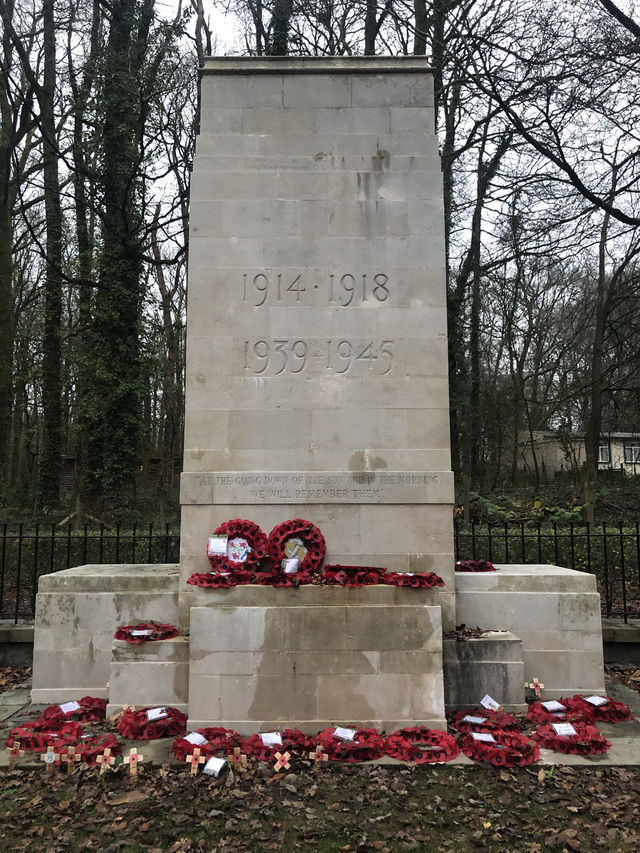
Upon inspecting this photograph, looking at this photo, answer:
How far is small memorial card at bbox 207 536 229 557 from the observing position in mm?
6289

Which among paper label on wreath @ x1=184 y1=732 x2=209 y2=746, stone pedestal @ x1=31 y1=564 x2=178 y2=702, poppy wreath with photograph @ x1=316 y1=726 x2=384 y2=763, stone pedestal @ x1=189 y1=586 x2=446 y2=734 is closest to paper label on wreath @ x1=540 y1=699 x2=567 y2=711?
stone pedestal @ x1=189 y1=586 x2=446 y2=734

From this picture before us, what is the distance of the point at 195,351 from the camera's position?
659 centimetres

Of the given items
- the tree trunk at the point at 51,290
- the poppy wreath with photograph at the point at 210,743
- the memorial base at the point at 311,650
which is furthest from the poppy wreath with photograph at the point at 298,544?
the tree trunk at the point at 51,290

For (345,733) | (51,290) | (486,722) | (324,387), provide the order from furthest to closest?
(51,290)
(324,387)
(486,722)
(345,733)

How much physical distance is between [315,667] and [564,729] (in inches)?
90.2

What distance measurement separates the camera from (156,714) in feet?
18.7

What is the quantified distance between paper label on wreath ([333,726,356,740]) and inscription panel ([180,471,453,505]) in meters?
2.15

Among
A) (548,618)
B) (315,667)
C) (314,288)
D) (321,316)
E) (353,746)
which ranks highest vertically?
(314,288)

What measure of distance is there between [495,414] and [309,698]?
18.4 meters

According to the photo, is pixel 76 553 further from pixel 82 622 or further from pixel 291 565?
pixel 291 565

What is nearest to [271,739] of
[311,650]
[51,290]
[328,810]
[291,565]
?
[311,650]

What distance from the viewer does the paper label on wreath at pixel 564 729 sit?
5441mm

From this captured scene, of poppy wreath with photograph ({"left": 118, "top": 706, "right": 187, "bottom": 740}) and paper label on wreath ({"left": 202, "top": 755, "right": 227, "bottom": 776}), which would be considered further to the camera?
poppy wreath with photograph ({"left": 118, "top": 706, "right": 187, "bottom": 740})

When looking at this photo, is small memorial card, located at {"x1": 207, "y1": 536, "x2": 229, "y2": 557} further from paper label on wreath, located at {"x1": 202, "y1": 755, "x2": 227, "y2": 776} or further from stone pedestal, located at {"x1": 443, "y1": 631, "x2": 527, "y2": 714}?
stone pedestal, located at {"x1": 443, "y1": 631, "x2": 527, "y2": 714}
